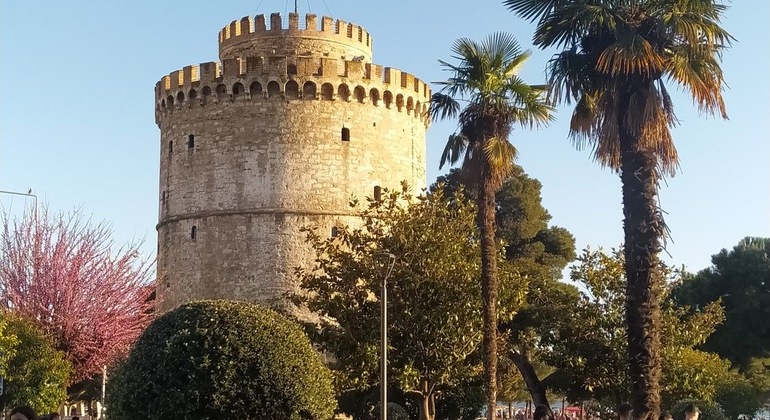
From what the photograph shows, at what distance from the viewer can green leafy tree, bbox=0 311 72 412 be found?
64.9 feet

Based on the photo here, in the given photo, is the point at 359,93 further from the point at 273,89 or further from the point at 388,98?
the point at 273,89

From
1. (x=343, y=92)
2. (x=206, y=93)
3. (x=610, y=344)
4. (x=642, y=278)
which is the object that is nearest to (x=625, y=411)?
(x=642, y=278)

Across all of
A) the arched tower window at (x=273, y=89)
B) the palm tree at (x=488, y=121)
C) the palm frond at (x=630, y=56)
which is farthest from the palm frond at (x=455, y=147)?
the arched tower window at (x=273, y=89)

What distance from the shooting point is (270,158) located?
28.8m

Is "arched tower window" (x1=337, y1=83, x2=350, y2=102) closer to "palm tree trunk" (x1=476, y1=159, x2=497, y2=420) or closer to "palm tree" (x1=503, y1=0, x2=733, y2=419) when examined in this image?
"palm tree trunk" (x1=476, y1=159, x2=497, y2=420)

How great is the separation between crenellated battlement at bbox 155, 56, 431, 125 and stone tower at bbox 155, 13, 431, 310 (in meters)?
0.03

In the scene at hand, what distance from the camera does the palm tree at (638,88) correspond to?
12039 mm

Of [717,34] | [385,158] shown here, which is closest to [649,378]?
[717,34]

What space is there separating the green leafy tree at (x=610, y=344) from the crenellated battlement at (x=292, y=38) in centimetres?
1127

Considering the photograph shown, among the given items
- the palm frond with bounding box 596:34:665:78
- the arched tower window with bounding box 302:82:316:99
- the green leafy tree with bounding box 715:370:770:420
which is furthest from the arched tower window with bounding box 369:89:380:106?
the palm frond with bounding box 596:34:665:78

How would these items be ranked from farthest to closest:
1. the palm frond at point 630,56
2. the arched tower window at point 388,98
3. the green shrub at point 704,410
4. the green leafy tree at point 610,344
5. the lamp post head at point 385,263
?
1. the arched tower window at point 388,98
2. the green leafy tree at point 610,344
3. the green shrub at point 704,410
4. the lamp post head at point 385,263
5. the palm frond at point 630,56

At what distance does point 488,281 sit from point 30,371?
33.0ft

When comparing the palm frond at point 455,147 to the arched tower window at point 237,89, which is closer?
the palm frond at point 455,147

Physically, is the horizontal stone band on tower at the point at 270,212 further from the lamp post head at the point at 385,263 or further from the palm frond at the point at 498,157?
the lamp post head at the point at 385,263
